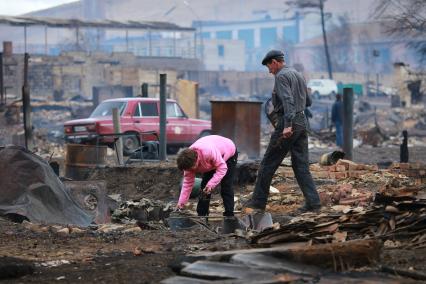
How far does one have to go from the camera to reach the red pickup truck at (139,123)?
22.2 meters

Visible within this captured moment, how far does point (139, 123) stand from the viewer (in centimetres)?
2309

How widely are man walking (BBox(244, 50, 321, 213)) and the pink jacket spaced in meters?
0.82

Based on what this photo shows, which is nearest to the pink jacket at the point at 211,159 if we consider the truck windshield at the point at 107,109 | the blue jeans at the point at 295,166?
the blue jeans at the point at 295,166

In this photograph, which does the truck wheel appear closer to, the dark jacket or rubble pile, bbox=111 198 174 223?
rubble pile, bbox=111 198 174 223

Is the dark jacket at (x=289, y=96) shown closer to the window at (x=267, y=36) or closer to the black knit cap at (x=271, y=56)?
the black knit cap at (x=271, y=56)

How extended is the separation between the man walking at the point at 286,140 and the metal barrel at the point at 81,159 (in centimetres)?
575

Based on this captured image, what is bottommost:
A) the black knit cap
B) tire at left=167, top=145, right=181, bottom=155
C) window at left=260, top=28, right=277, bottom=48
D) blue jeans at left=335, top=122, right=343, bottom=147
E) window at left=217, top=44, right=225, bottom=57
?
tire at left=167, top=145, right=181, bottom=155

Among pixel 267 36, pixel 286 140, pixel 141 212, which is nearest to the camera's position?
pixel 286 140

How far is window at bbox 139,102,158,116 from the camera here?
76.0 ft

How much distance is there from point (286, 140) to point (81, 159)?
626cm

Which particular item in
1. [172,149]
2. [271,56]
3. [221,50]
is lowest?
[172,149]

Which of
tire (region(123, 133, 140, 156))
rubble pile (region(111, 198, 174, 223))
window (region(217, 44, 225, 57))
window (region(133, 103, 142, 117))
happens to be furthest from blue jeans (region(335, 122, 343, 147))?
window (region(217, 44, 225, 57))

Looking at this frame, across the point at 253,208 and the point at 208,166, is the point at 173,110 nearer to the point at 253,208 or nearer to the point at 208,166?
the point at 253,208

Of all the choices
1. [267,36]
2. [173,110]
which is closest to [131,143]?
[173,110]
